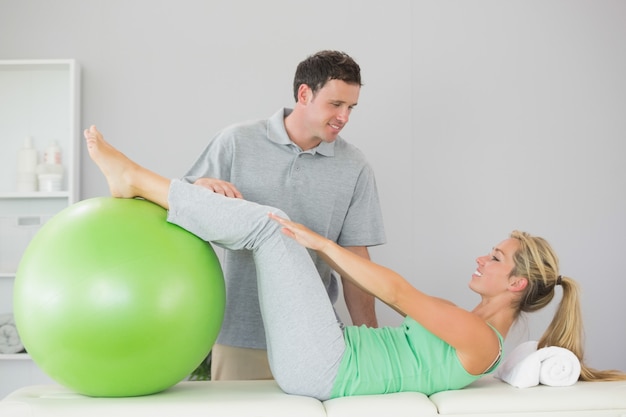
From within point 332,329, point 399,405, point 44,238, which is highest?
point 44,238

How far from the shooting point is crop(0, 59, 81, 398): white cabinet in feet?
11.8

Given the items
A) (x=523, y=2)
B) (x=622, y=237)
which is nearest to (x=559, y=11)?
(x=523, y=2)

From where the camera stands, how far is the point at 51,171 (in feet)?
11.7

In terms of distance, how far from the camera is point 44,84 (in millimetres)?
3656

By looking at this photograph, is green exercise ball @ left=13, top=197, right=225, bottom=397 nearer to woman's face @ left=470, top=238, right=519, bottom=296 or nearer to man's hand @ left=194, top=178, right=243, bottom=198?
man's hand @ left=194, top=178, right=243, bottom=198

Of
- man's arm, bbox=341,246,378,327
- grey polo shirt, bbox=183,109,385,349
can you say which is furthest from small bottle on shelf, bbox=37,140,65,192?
man's arm, bbox=341,246,378,327

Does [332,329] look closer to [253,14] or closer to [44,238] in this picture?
[44,238]

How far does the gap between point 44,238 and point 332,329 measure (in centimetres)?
83

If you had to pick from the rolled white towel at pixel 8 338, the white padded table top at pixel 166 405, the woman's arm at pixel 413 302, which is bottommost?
the rolled white towel at pixel 8 338

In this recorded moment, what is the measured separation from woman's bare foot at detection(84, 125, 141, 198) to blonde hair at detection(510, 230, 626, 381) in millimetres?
1212

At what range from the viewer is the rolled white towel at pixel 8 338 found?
11.4 feet

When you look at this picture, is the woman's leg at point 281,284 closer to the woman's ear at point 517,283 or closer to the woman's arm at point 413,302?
the woman's arm at point 413,302

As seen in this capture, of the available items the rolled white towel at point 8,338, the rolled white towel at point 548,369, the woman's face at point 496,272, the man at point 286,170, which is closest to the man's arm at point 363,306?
the man at point 286,170

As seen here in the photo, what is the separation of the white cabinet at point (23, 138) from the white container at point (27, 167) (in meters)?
0.03
